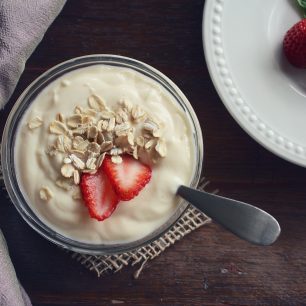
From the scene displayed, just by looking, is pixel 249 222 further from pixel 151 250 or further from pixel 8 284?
pixel 8 284

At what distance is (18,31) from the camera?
1047 mm

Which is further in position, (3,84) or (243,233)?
(3,84)

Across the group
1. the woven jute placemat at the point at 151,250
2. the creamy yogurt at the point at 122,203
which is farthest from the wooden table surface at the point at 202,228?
the creamy yogurt at the point at 122,203

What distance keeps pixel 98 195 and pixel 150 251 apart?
0.22 metres

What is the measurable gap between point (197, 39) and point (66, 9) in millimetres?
234

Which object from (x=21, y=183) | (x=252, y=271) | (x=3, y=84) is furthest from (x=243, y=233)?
(x=3, y=84)

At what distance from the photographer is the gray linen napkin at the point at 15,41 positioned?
3.41ft

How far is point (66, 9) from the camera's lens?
1.13 metres

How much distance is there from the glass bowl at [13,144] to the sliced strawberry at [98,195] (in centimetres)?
7

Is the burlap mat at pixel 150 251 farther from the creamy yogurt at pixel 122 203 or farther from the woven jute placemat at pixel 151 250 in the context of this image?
the creamy yogurt at pixel 122 203

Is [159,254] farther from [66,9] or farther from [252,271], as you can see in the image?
[66,9]

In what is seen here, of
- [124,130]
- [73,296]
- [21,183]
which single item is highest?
[124,130]

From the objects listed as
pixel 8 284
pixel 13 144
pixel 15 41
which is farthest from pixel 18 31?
pixel 8 284

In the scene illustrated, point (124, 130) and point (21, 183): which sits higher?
point (124, 130)
